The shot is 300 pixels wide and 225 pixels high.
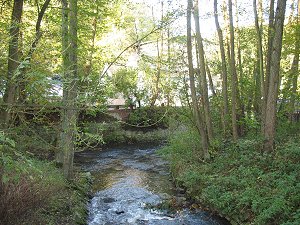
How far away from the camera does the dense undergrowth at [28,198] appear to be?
321 centimetres

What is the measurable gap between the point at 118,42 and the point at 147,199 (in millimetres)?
14332

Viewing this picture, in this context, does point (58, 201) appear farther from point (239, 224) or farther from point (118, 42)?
point (118, 42)

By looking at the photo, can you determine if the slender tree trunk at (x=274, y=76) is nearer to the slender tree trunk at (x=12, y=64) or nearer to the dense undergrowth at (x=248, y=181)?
the dense undergrowth at (x=248, y=181)

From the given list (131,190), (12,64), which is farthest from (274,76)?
(12,64)

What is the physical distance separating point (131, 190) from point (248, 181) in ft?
13.8

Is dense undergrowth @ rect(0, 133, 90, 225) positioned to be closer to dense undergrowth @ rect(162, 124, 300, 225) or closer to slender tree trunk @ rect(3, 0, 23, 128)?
slender tree trunk @ rect(3, 0, 23, 128)

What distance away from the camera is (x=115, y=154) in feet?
54.4

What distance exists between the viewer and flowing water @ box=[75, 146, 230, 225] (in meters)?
7.66

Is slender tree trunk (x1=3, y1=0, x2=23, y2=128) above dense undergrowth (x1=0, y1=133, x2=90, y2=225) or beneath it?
above

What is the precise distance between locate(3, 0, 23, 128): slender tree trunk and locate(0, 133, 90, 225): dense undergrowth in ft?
1.67

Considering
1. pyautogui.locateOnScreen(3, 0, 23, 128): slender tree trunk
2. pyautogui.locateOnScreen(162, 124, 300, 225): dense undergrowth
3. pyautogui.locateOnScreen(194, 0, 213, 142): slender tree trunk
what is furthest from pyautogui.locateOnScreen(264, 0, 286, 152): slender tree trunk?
pyautogui.locateOnScreen(3, 0, 23, 128): slender tree trunk

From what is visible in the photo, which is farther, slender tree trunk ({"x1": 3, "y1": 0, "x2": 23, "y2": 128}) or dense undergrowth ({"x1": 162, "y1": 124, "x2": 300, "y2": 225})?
dense undergrowth ({"x1": 162, "y1": 124, "x2": 300, "y2": 225})

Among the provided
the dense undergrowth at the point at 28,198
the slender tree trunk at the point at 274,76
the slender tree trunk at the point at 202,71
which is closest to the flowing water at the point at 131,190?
the dense undergrowth at the point at 28,198

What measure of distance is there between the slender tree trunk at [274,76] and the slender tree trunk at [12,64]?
613 centimetres
